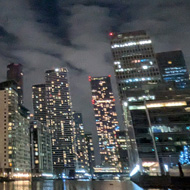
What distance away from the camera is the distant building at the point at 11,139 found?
157250 mm

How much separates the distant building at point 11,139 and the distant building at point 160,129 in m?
105

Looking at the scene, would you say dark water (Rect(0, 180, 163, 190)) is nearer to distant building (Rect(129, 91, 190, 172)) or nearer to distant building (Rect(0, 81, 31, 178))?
distant building (Rect(129, 91, 190, 172))

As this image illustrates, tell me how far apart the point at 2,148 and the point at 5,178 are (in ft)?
91.3

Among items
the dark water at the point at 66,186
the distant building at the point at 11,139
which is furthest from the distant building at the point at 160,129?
the distant building at the point at 11,139

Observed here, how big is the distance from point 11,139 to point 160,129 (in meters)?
121

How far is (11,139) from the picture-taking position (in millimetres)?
167000

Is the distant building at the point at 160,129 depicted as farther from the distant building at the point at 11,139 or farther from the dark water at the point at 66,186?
the distant building at the point at 11,139

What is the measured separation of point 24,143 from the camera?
194625mm

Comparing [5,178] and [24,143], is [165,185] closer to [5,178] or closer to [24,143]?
[5,178]

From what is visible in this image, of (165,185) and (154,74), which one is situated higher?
(154,74)

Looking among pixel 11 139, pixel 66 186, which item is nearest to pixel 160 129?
pixel 66 186

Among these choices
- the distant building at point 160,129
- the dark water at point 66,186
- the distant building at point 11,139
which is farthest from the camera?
the distant building at point 11,139

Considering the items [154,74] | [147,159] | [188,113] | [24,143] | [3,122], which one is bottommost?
[147,159]

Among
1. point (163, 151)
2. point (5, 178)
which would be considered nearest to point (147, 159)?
point (163, 151)
